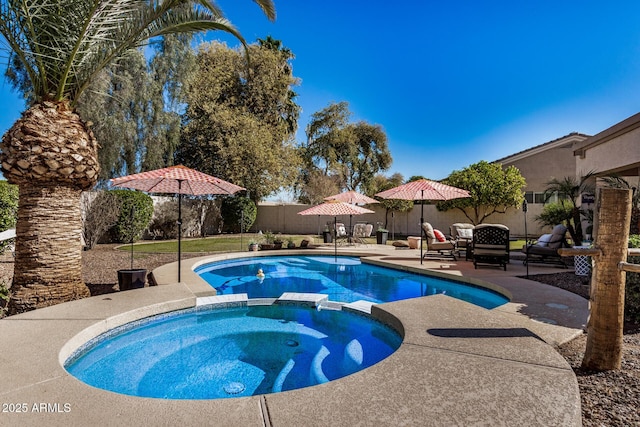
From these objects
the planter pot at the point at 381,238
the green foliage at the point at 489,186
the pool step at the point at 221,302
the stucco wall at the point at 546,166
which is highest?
the stucco wall at the point at 546,166

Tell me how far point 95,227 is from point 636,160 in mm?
18001

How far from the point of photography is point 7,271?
7.78 meters

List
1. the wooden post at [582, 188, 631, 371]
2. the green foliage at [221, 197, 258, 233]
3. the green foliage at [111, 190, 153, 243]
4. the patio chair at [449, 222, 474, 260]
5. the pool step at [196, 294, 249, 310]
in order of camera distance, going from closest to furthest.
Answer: the wooden post at [582, 188, 631, 371], the pool step at [196, 294, 249, 310], the patio chair at [449, 222, 474, 260], the green foliage at [111, 190, 153, 243], the green foliage at [221, 197, 258, 233]

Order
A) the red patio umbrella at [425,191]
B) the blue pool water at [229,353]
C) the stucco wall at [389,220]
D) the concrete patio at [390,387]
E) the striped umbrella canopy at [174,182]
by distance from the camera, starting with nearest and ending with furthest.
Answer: the concrete patio at [390,387]
the blue pool water at [229,353]
the striped umbrella canopy at [174,182]
the red patio umbrella at [425,191]
the stucco wall at [389,220]

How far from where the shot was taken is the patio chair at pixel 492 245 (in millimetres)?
8797

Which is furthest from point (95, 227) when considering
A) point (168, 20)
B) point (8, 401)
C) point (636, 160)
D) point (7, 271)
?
point (636, 160)

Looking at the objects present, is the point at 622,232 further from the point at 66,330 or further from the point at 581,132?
the point at 581,132

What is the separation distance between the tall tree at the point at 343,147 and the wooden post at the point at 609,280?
27.8 metres

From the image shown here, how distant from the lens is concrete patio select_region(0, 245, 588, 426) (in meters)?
2.13

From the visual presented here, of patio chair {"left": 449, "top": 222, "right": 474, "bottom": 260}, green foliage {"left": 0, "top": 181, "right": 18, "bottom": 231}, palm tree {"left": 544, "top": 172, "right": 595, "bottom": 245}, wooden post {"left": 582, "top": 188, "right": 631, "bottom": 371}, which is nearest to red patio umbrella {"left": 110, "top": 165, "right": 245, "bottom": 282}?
green foliage {"left": 0, "top": 181, "right": 18, "bottom": 231}

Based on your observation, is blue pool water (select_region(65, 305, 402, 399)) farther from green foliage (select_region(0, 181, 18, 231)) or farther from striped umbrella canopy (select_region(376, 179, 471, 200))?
green foliage (select_region(0, 181, 18, 231))

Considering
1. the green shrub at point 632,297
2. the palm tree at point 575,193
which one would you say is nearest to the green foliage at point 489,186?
the palm tree at point 575,193

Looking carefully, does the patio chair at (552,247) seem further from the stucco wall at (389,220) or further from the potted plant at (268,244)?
the stucco wall at (389,220)

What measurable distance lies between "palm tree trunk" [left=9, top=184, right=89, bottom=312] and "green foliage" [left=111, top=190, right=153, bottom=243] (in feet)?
32.5
